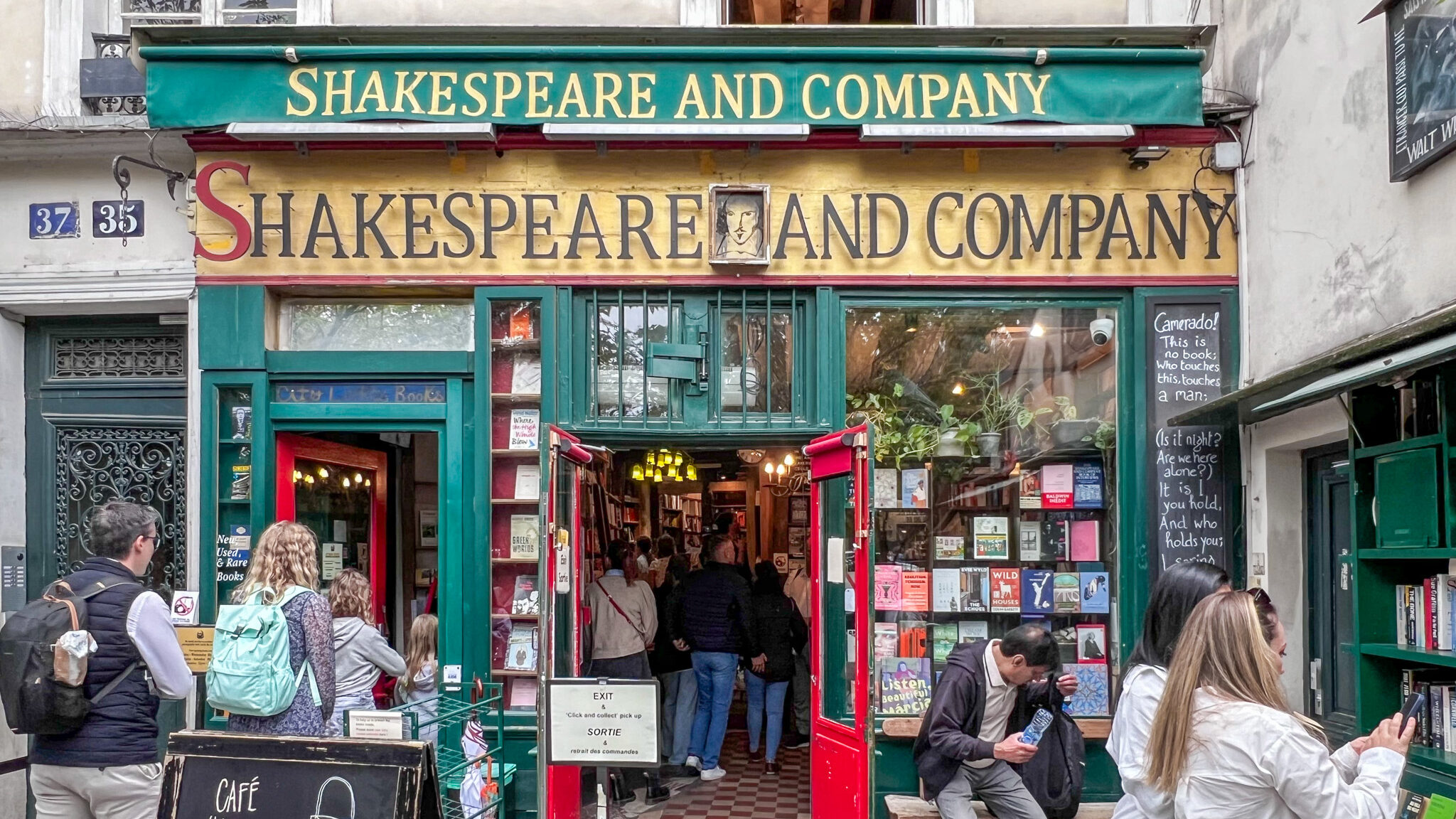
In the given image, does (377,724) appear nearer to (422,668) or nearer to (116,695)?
→ (116,695)

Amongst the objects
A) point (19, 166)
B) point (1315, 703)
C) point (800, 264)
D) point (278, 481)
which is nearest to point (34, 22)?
point (19, 166)

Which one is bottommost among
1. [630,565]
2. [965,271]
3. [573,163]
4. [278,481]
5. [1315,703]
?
[1315,703]

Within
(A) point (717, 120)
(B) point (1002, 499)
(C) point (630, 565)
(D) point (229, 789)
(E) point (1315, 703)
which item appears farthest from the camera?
(C) point (630, 565)

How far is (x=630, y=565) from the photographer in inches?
368

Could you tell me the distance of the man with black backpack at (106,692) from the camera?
494 cm

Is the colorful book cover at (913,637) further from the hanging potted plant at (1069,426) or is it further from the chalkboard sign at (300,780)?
the chalkboard sign at (300,780)

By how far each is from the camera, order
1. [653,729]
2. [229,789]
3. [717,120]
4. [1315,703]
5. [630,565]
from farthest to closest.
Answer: [630,565] → [717,120] → [1315,703] → [653,729] → [229,789]

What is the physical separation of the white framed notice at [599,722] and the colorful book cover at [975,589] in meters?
2.74

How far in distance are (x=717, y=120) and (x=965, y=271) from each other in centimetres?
180

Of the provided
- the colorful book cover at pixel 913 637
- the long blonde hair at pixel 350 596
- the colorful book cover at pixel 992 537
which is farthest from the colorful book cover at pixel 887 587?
the long blonde hair at pixel 350 596

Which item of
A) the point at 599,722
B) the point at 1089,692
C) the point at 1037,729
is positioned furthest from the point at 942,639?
the point at 599,722

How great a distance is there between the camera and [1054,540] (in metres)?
7.53

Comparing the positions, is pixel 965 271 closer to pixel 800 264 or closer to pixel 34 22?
pixel 800 264

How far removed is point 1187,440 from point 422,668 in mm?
4835
